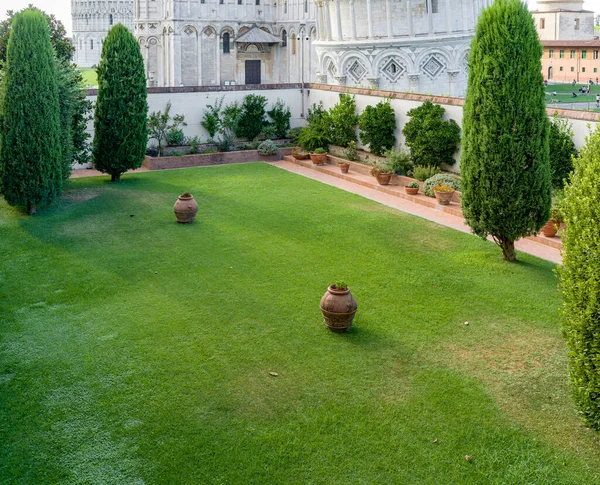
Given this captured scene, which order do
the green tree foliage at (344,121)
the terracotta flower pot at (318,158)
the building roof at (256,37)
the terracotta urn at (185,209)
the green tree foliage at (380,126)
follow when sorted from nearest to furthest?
the terracotta urn at (185,209), the green tree foliage at (380,126), the terracotta flower pot at (318,158), the green tree foliage at (344,121), the building roof at (256,37)

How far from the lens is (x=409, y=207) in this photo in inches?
649

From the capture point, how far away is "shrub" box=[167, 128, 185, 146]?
22766 mm

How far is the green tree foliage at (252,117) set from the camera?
2392cm

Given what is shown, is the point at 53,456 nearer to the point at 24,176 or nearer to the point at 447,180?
the point at 24,176

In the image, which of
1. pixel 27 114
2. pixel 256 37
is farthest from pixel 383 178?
pixel 256 37

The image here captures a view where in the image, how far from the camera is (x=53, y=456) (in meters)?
6.29

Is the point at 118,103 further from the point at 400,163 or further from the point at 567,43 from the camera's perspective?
the point at 567,43

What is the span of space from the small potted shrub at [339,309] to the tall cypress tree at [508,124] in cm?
409

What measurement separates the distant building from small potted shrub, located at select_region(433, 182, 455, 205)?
35.1 m

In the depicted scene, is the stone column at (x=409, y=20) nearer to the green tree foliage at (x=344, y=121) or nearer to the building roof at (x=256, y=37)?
the green tree foliage at (x=344, y=121)

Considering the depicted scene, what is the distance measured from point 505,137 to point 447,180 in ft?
17.6

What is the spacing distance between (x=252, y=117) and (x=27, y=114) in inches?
396

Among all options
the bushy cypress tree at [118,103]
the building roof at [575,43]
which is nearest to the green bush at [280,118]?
the bushy cypress tree at [118,103]

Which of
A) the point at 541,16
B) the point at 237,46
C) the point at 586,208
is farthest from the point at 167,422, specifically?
the point at 541,16
